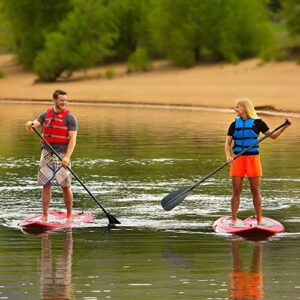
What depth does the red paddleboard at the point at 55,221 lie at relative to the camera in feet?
48.2

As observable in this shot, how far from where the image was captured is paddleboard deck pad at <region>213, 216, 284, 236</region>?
46.5ft

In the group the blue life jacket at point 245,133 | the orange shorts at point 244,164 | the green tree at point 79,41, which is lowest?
the orange shorts at point 244,164

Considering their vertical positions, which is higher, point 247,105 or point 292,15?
point 292,15

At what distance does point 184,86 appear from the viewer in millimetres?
55719

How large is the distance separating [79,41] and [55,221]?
187 feet

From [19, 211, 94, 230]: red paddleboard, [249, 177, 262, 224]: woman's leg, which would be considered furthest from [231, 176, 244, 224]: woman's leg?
[19, 211, 94, 230]: red paddleboard

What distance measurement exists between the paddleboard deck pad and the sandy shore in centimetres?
2601

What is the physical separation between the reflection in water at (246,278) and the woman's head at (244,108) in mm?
1643

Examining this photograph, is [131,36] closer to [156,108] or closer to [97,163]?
[156,108]

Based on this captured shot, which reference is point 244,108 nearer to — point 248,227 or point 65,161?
point 248,227

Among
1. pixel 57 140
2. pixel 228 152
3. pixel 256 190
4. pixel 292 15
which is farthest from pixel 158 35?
pixel 228 152

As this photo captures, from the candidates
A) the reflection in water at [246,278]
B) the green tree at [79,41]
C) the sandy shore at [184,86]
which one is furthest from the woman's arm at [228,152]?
the green tree at [79,41]

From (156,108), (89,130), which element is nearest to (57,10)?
(156,108)

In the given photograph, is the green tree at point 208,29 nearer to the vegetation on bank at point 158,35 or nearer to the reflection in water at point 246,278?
the vegetation on bank at point 158,35
